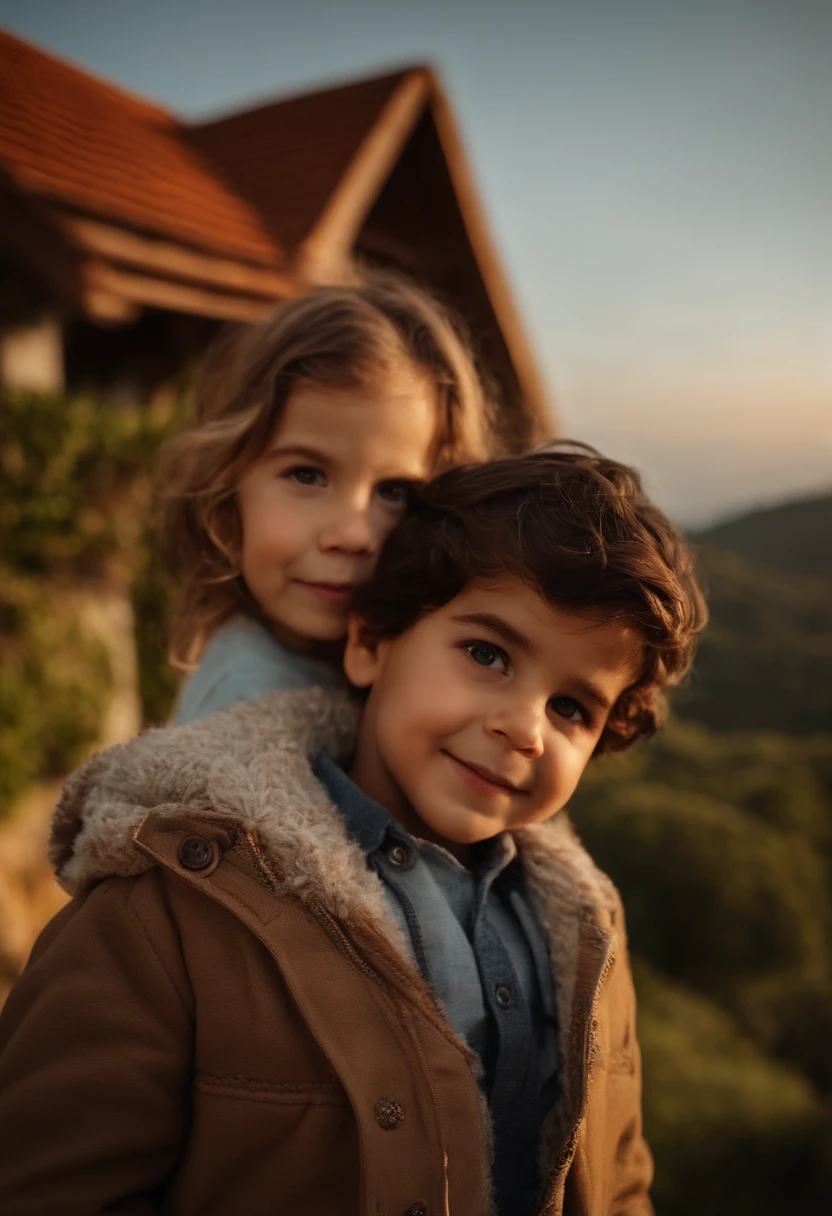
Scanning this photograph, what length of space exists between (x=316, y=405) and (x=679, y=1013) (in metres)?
3.38

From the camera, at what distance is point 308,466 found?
2.02 metres

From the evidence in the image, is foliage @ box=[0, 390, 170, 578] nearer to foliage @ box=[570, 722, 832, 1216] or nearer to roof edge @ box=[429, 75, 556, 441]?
roof edge @ box=[429, 75, 556, 441]

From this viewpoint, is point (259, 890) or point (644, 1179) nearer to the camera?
point (259, 890)

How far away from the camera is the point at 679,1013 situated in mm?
4102

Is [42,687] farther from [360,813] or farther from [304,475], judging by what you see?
[360,813]

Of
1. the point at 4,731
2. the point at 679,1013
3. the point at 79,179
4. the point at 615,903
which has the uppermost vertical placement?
the point at 79,179

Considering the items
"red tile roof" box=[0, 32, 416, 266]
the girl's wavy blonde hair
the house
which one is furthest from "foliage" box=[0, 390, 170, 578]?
the girl's wavy blonde hair

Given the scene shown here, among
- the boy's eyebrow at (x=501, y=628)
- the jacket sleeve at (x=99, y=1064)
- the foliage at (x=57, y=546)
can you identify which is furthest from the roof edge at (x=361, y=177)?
the jacket sleeve at (x=99, y=1064)

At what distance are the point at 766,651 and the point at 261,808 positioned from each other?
4.62m

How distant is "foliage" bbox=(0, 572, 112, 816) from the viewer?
15.1ft

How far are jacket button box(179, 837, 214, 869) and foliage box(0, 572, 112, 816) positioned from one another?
3551 mm

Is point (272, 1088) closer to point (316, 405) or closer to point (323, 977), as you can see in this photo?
point (323, 977)

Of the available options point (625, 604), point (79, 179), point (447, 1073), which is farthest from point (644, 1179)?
point (79, 179)

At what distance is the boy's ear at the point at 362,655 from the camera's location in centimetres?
178
